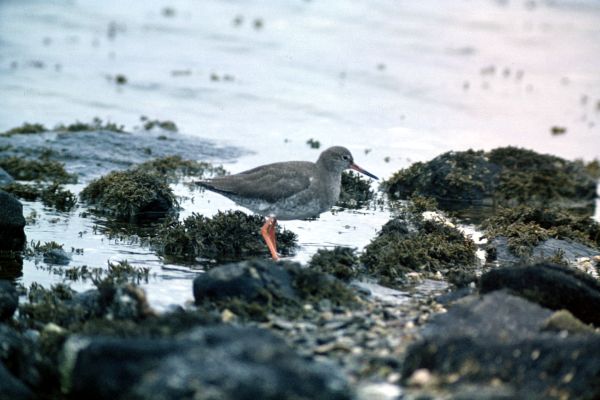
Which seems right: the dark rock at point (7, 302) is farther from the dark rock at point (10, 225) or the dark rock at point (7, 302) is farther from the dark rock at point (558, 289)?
the dark rock at point (558, 289)

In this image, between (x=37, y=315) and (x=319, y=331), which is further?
(x=37, y=315)

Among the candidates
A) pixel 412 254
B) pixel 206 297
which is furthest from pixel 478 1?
pixel 206 297

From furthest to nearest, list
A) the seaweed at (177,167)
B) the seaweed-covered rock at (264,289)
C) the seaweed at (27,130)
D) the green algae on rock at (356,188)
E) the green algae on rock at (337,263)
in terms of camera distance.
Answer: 1. the seaweed at (27,130)
2. the seaweed at (177,167)
3. the green algae on rock at (356,188)
4. the green algae on rock at (337,263)
5. the seaweed-covered rock at (264,289)

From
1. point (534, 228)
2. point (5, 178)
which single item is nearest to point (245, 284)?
point (534, 228)

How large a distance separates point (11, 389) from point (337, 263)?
576cm

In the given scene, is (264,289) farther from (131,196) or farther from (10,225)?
(131,196)

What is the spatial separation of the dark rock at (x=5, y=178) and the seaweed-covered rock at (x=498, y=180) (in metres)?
8.00

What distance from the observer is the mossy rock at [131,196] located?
1625 centimetres

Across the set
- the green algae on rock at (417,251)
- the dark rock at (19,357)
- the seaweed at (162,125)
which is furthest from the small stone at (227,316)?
the seaweed at (162,125)

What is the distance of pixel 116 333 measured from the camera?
917 cm

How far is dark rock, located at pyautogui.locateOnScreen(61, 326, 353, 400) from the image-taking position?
6.94 metres

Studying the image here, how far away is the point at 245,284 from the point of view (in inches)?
432

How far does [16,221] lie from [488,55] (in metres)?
27.3

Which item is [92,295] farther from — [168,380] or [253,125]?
[253,125]
